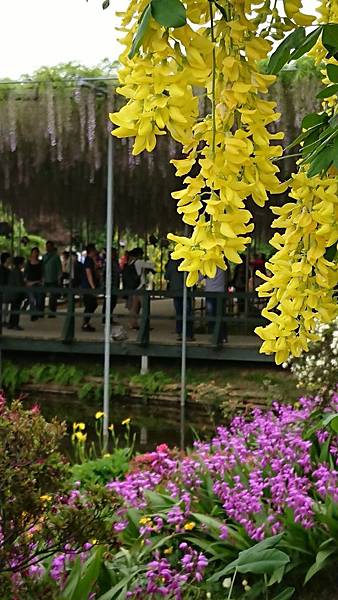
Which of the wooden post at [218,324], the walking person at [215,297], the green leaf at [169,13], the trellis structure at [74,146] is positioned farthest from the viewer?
the walking person at [215,297]

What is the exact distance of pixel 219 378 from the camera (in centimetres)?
1030

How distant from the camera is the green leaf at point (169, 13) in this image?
2.69ft

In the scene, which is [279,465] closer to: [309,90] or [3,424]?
[3,424]

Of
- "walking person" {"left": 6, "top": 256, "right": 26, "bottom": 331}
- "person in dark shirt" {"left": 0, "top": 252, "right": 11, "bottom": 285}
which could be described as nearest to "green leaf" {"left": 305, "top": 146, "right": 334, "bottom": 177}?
"walking person" {"left": 6, "top": 256, "right": 26, "bottom": 331}

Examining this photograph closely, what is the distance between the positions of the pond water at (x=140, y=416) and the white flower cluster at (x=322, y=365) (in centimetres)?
208

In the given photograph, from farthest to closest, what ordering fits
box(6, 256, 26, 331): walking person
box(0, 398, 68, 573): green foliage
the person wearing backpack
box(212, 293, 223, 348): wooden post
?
box(6, 256, 26, 331): walking person
the person wearing backpack
box(212, 293, 223, 348): wooden post
box(0, 398, 68, 573): green foliage

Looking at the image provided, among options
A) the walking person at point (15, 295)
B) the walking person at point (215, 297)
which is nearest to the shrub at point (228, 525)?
the walking person at point (215, 297)

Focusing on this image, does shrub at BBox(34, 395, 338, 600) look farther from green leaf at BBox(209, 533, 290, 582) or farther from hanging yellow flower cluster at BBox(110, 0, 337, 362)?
hanging yellow flower cluster at BBox(110, 0, 337, 362)

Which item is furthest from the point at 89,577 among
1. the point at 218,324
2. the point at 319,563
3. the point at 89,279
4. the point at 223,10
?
the point at 89,279

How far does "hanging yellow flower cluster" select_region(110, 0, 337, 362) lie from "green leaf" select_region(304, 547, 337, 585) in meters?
2.21

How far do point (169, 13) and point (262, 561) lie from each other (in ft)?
7.05

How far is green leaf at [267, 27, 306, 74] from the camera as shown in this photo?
42.0 inches

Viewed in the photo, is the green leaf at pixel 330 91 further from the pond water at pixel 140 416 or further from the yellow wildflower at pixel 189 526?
the pond water at pixel 140 416

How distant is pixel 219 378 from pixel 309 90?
3745mm
